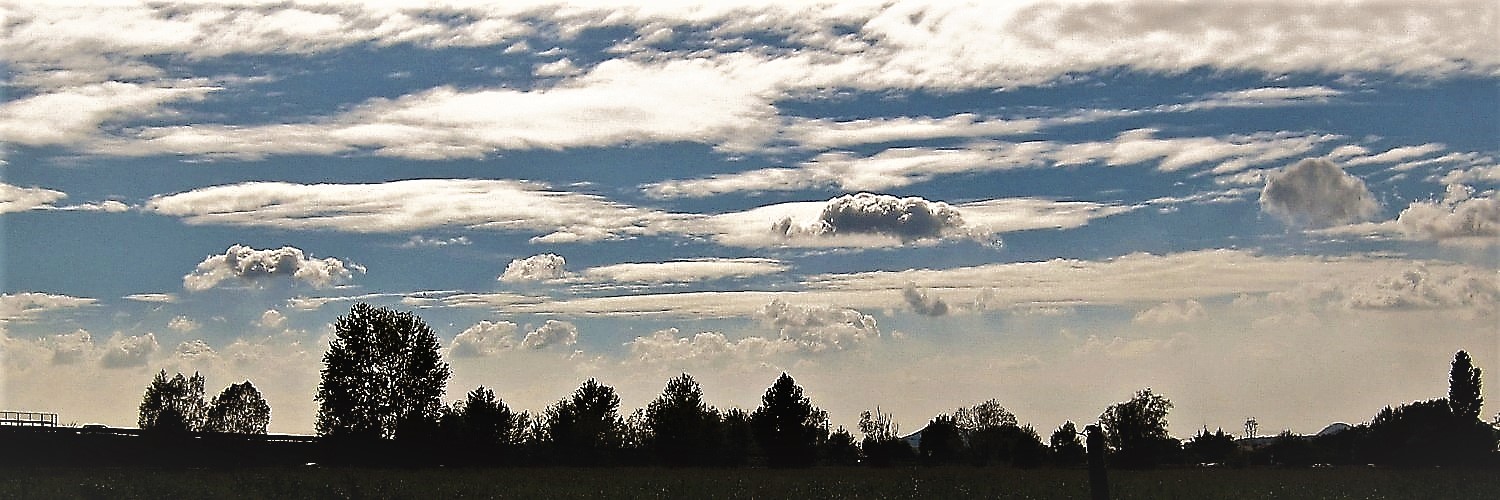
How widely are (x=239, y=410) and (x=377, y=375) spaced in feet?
235

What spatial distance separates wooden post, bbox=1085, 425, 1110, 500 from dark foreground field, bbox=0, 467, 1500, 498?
1711 centimetres

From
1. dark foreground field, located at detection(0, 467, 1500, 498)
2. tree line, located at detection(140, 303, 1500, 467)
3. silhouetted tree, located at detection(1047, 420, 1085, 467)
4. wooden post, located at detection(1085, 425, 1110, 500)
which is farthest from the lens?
tree line, located at detection(140, 303, 1500, 467)

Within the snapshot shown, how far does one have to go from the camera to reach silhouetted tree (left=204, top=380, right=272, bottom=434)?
146 meters

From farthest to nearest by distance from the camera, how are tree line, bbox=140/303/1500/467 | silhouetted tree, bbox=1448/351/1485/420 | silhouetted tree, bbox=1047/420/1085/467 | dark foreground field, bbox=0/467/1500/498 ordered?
1. silhouetted tree, bbox=1448/351/1485/420
2. tree line, bbox=140/303/1500/467
3. silhouetted tree, bbox=1047/420/1085/467
4. dark foreground field, bbox=0/467/1500/498

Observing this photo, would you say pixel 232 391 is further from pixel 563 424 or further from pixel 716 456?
pixel 716 456

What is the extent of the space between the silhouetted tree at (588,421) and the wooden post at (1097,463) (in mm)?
49977

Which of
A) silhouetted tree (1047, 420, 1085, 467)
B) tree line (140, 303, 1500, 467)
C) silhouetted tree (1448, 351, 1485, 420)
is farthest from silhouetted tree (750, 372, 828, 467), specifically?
silhouetted tree (1448, 351, 1485, 420)

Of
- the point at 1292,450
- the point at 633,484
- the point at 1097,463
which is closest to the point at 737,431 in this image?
the point at 1292,450

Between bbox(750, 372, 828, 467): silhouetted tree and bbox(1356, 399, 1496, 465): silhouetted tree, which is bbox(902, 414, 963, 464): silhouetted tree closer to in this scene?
bbox(750, 372, 828, 467): silhouetted tree

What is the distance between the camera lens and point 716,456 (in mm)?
59750

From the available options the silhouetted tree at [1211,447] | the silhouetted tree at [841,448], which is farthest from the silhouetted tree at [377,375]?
the silhouetted tree at [1211,447]

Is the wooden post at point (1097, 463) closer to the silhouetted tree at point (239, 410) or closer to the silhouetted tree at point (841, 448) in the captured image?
the silhouetted tree at point (841, 448)

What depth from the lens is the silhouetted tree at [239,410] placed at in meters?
146

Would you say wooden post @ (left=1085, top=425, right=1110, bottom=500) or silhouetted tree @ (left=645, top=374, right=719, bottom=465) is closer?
wooden post @ (left=1085, top=425, right=1110, bottom=500)
